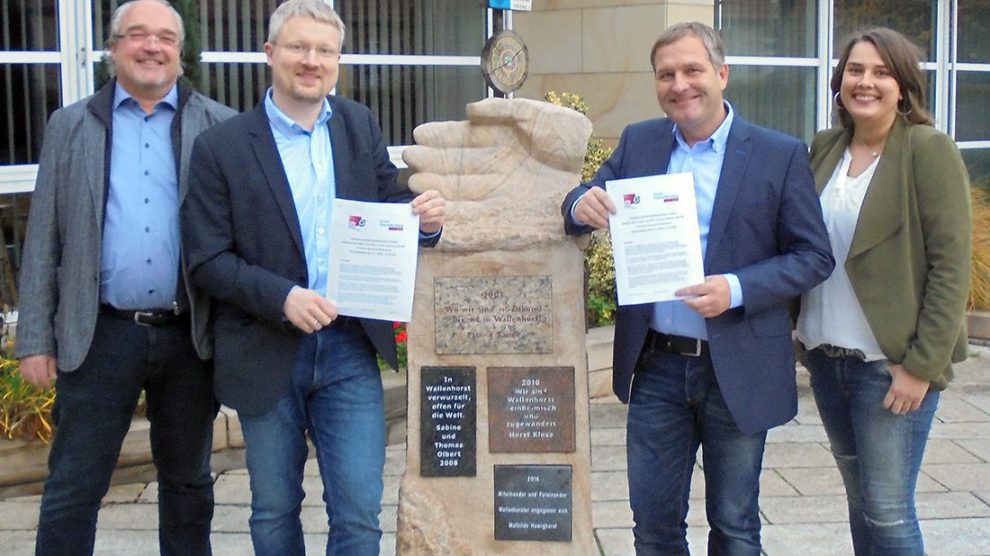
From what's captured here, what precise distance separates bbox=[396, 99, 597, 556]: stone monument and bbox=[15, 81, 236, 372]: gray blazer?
73 centimetres

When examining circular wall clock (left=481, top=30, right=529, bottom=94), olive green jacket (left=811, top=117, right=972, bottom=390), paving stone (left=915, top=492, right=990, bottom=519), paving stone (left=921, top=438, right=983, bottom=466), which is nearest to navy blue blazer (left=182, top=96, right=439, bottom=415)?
olive green jacket (left=811, top=117, right=972, bottom=390)

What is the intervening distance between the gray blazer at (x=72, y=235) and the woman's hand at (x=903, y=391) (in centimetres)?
201

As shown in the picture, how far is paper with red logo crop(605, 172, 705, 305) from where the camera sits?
3307 mm

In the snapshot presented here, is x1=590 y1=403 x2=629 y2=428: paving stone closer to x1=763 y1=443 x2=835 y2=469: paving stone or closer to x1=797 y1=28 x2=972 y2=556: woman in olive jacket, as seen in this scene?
x1=763 y1=443 x2=835 y2=469: paving stone

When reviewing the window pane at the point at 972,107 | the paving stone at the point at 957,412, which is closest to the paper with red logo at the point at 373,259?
the paving stone at the point at 957,412

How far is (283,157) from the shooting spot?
3.45m

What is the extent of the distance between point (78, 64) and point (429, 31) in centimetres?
313

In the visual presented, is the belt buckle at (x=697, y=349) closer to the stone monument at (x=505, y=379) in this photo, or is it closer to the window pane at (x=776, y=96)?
the stone monument at (x=505, y=379)

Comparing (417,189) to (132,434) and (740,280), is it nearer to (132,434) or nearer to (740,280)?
(740,280)

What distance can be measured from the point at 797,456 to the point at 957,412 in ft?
4.99

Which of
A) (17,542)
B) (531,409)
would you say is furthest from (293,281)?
(17,542)

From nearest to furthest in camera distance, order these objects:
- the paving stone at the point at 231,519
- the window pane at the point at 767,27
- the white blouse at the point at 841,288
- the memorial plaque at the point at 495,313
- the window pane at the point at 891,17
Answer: the white blouse at the point at 841,288 < the memorial plaque at the point at 495,313 < the paving stone at the point at 231,519 < the window pane at the point at 767,27 < the window pane at the point at 891,17

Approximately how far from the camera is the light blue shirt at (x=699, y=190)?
11.2 ft

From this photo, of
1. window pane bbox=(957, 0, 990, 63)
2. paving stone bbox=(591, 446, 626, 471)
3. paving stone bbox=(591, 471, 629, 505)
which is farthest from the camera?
window pane bbox=(957, 0, 990, 63)
